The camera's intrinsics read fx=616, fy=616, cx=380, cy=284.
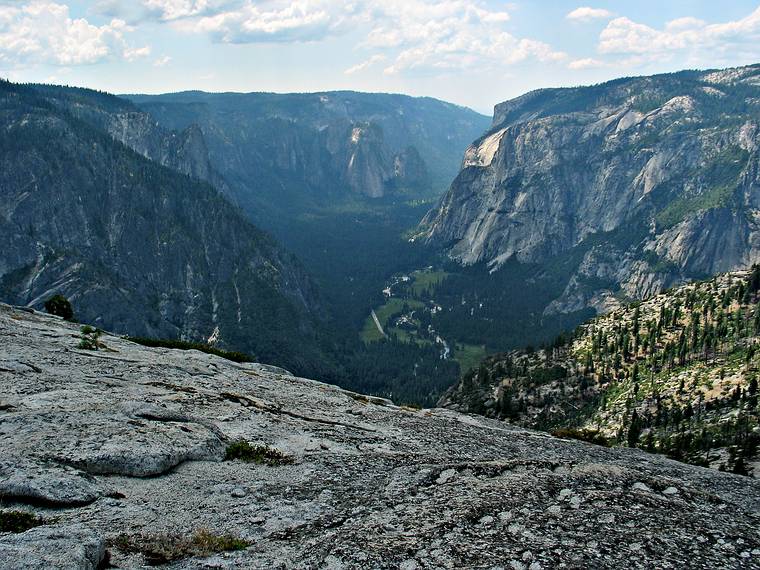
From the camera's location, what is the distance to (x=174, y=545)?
77.5 feet

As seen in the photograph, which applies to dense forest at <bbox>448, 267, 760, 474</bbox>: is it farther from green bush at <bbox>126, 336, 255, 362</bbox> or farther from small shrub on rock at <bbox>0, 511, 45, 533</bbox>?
small shrub on rock at <bbox>0, 511, 45, 533</bbox>

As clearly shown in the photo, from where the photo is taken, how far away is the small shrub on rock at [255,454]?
34.3 meters

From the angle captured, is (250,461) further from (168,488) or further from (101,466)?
(101,466)

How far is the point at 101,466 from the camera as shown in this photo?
29484mm

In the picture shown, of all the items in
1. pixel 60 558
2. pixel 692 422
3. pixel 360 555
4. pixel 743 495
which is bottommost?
pixel 692 422

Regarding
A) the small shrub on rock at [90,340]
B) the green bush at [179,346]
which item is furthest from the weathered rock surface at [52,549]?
the green bush at [179,346]

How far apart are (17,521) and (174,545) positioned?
19.4 ft

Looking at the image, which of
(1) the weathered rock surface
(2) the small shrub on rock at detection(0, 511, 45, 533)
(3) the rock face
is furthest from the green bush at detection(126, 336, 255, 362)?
(1) the weathered rock surface

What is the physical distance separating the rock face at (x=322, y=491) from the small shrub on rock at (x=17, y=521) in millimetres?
575

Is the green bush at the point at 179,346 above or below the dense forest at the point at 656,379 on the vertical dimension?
above

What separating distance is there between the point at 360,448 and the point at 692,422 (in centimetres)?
7655

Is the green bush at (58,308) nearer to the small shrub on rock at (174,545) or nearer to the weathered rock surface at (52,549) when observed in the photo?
the small shrub on rock at (174,545)

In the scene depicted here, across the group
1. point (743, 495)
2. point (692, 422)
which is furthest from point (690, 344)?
point (743, 495)

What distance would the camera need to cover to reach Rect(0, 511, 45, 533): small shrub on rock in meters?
22.7
